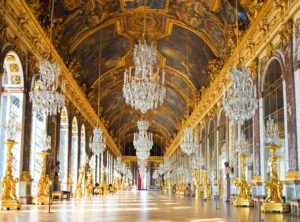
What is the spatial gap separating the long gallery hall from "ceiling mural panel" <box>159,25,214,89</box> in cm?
9

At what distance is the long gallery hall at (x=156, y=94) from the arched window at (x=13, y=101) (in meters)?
0.04

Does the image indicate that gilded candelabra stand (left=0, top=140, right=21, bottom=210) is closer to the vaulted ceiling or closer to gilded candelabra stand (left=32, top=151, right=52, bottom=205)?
gilded candelabra stand (left=32, top=151, right=52, bottom=205)

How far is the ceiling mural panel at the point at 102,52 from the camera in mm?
21703

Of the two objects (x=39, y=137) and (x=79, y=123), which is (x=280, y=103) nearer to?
(x=39, y=137)

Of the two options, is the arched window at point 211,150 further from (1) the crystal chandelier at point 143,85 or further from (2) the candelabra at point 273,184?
(1) the crystal chandelier at point 143,85

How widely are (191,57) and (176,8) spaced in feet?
15.4

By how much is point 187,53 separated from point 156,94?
1360cm

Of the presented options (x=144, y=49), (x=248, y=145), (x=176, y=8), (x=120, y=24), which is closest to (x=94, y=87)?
(x=120, y=24)

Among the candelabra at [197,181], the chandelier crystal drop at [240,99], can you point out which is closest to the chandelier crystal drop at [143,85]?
the chandelier crystal drop at [240,99]

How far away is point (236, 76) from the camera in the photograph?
10281 millimetres

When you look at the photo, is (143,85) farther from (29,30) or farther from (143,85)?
(29,30)

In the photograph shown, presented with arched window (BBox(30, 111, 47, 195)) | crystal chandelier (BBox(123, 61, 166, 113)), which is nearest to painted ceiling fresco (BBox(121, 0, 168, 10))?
arched window (BBox(30, 111, 47, 195))

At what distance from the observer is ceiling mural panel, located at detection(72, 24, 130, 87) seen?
2170cm

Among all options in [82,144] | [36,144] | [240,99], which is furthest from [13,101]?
[82,144]
